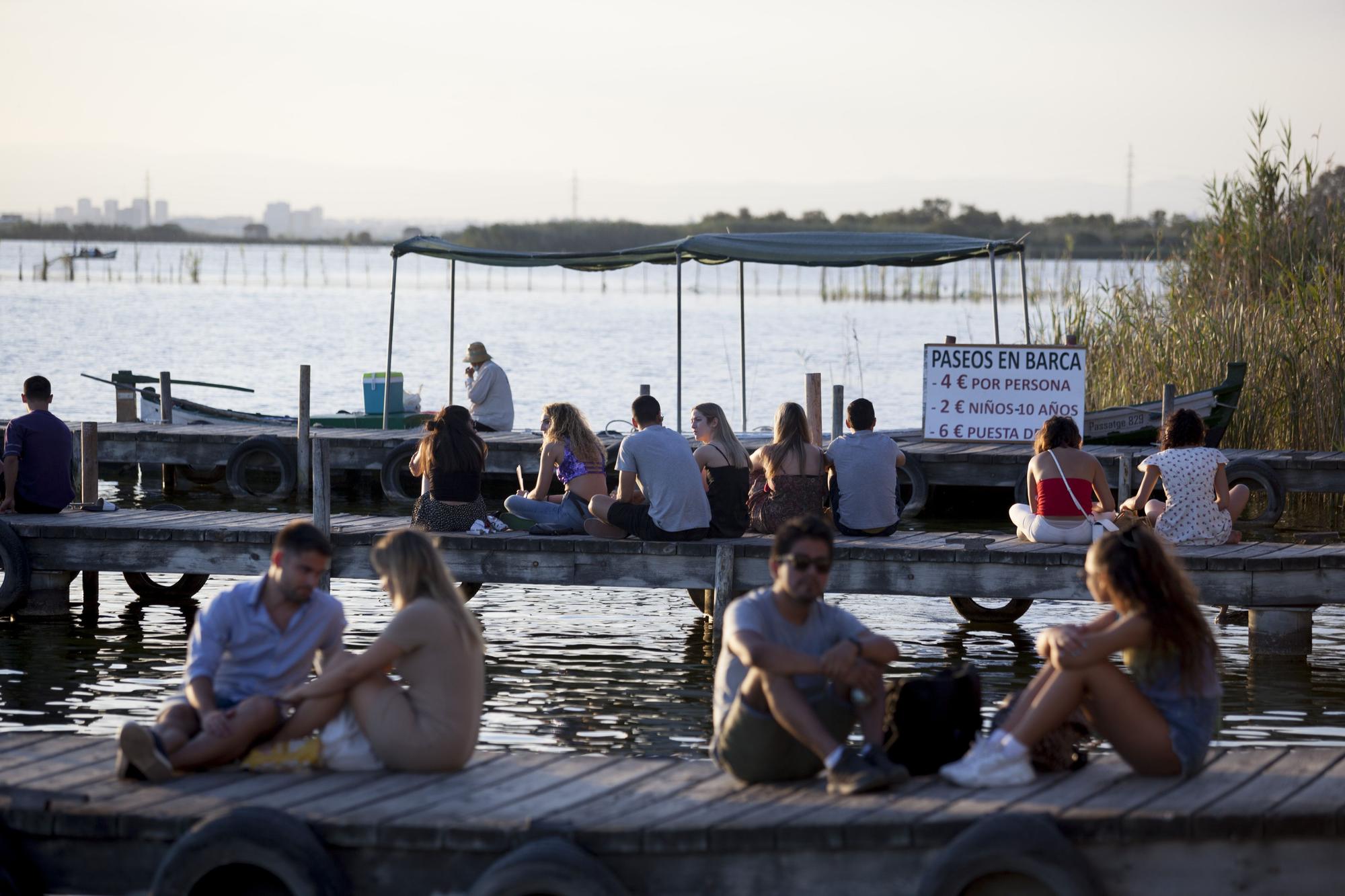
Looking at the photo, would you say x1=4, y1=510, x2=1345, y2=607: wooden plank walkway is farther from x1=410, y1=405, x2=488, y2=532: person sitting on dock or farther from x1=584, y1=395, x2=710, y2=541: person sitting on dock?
x1=410, y1=405, x2=488, y2=532: person sitting on dock

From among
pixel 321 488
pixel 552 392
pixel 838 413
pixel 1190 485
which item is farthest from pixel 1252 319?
pixel 552 392

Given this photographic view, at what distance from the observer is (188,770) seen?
20.2ft

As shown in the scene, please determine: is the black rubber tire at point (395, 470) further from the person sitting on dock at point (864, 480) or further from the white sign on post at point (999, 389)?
the person sitting on dock at point (864, 480)

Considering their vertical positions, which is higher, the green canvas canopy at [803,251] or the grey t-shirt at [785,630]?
the green canvas canopy at [803,251]

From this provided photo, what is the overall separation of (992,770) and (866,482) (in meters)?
5.53

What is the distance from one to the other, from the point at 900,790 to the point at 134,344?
47036 millimetres

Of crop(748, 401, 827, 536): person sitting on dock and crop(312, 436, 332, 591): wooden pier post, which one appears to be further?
crop(312, 436, 332, 591): wooden pier post

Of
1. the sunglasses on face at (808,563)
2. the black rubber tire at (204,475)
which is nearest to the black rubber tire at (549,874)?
the sunglasses on face at (808,563)

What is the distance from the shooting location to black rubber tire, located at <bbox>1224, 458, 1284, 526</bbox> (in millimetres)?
16203

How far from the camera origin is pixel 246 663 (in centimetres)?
631

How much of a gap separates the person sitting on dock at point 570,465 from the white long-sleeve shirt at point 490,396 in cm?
688

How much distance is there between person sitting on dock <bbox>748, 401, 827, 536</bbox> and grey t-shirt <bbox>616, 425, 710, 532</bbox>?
0.58 metres

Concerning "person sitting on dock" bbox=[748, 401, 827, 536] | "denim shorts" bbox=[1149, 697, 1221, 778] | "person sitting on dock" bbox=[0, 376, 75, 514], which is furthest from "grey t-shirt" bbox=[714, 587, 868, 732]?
"person sitting on dock" bbox=[0, 376, 75, 514]

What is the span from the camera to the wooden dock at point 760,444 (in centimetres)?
1620
